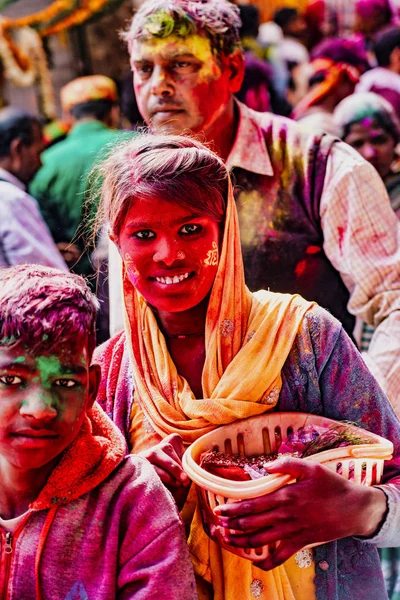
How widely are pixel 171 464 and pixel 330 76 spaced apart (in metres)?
4.51

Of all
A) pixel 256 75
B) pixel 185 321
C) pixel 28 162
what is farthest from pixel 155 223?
pixel 256 75

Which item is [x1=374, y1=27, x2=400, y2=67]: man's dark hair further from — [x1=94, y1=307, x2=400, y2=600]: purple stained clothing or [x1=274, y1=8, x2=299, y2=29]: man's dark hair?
[x1=94, y1=307, x2=400, y2=600]: purple stained clothing

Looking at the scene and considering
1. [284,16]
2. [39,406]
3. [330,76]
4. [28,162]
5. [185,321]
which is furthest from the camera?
[284,16]

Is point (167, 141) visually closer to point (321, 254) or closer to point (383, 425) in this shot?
point (383, 425)

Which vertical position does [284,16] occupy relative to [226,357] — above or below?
below

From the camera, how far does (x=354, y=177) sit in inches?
133

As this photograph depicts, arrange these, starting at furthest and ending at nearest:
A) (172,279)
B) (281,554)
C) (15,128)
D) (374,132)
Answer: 1. (15,128)
2. (374,132)
3. (172,279)
4. (281,554)

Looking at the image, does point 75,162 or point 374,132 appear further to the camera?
point 75,162

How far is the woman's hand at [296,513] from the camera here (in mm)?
1924

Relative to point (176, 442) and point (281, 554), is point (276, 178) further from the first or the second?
point (281, 554)

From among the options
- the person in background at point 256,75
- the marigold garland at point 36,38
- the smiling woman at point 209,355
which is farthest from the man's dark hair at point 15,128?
the smiling woman at point 209,355

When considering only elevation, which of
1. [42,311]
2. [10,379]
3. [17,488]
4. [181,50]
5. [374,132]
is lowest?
[374,132]

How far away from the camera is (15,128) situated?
5.65 m

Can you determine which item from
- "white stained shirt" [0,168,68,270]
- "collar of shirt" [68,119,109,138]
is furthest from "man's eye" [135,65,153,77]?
"collar of shirt" [68,119,109,138]
